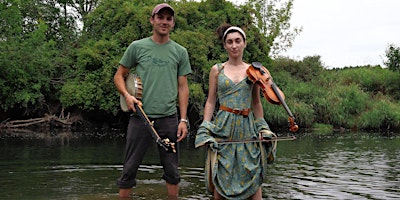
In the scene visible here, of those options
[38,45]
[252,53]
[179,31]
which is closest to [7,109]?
[38,45]

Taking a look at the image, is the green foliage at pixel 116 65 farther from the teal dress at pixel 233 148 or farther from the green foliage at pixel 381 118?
the teal dress at pixel 233 148

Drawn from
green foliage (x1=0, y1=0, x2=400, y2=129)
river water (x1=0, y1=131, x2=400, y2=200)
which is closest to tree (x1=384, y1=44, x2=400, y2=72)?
green foliage (x1=0, y1=0, x2=400, y2=129)

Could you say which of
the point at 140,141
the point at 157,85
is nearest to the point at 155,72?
the point at 157,85

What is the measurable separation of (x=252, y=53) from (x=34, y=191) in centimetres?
1989

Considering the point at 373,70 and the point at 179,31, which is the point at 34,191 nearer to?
the point at 179,31

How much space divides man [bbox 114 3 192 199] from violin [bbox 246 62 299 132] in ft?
2.84

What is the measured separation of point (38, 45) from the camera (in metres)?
26.3

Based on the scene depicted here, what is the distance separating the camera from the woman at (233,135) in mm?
5168

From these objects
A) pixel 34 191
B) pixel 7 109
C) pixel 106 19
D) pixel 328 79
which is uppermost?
pixel 106 19

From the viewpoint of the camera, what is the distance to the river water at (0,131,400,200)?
7133mm

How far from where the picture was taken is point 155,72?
548cm

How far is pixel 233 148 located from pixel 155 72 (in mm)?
1128

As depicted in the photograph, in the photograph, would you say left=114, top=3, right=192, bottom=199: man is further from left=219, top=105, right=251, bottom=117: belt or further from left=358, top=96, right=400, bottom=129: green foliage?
left=358, top=96, right=400, bottom=129: green foliage

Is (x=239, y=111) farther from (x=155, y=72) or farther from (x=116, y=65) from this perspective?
(x=116, y=65)
